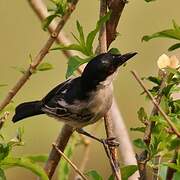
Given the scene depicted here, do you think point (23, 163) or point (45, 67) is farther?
point (45, 67)

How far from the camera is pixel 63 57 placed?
4426 millimetres

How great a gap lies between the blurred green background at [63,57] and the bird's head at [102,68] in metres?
2.04

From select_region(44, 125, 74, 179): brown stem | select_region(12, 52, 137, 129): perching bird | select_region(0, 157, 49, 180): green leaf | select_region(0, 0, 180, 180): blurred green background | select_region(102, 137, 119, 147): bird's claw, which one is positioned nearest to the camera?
select_region(0, 157, 49, 180): green leaf

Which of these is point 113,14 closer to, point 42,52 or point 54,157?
point 42,52

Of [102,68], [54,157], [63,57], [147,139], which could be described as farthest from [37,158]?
[63,57]

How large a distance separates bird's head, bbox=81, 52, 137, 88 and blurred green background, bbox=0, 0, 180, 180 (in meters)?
→ 2.04

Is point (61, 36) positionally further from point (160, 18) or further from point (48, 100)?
point (160, 18)

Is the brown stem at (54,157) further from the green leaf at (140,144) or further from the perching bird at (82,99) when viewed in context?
the green leaf at (140,144)

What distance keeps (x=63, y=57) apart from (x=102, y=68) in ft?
7.48

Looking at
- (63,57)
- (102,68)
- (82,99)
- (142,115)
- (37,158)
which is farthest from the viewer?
(63,57)

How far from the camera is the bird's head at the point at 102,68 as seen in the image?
6.57 ft

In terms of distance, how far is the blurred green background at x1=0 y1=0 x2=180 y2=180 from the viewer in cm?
435

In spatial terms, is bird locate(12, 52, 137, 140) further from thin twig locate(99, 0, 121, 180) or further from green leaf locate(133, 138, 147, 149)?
green leaf locate(133, 138, 147, 149)

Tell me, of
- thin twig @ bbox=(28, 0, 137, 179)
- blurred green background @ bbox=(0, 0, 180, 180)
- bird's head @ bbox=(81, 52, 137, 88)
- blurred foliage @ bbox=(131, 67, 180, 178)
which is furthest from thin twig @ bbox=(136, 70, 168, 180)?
blurred green background @ bbox=(0, 0, 180, 180)
